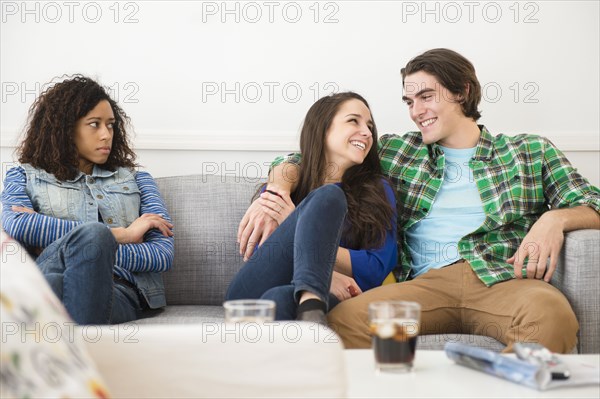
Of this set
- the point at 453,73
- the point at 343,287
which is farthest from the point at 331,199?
the point at 453,73

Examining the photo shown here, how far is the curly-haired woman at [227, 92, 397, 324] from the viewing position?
6.18 feet

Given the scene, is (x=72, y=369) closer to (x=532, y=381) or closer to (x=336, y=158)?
(x=532, y=381)

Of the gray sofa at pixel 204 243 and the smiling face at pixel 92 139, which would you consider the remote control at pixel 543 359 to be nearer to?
the gray sofa at pixel 204 243

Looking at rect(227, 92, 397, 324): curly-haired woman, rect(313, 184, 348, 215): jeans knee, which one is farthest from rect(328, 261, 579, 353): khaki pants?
rect(313, 184, 348, 215): jeans knee

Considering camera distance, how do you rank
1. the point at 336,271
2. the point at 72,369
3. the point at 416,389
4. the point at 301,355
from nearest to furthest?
the point at 72,369 < the point at 301,355 < the point at 416,389 < the point at 336,271

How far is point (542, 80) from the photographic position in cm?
291

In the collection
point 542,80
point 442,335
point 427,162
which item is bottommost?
point 442,335

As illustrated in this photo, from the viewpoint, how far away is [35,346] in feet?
2.56

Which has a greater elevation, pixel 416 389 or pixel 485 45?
pixel 485 45

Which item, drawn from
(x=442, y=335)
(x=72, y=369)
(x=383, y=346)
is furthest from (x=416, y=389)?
(x=442, y=335)

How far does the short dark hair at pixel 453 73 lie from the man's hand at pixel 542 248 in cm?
50

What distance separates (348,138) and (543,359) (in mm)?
1255

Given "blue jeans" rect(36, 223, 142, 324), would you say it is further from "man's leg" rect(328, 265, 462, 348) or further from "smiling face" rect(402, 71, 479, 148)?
"smiling face" rect(402, 71, 479, 148)

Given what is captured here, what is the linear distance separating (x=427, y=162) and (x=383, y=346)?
125 centimetres
